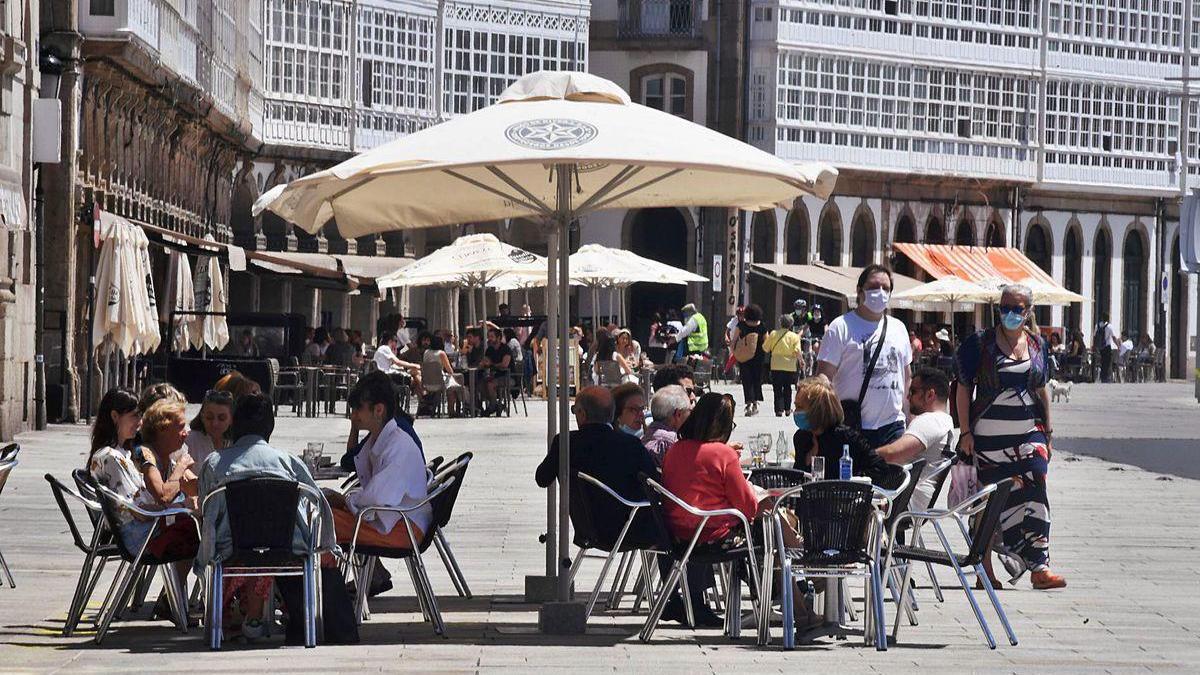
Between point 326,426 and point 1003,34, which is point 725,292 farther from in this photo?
point 326,426

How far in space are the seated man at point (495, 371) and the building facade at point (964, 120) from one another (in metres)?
23.5

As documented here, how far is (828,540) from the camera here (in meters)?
10.2

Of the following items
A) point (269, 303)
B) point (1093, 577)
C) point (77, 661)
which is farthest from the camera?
point (269, 303)

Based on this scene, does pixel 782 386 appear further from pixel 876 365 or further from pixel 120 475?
pixel 120 475

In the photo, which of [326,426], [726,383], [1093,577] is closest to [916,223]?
[726,383]

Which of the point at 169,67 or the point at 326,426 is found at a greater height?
the point at 169,67

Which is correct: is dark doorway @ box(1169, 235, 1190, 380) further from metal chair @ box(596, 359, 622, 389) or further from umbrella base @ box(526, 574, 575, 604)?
umbrella base @ box(526, 574, 575, 604)

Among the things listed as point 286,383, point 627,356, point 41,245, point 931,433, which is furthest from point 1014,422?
point 286,383

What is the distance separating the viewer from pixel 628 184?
12234 mm

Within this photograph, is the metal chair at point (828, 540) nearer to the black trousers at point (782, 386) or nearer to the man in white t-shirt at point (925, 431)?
the man in white t-shirt at point (925, 431)

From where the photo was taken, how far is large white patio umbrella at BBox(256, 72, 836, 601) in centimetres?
1038

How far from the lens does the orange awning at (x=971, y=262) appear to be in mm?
59969

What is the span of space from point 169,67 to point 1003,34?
32.4 m

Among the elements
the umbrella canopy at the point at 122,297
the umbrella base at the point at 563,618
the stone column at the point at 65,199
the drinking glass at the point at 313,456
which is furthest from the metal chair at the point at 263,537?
the stone column at the point at 65,199
